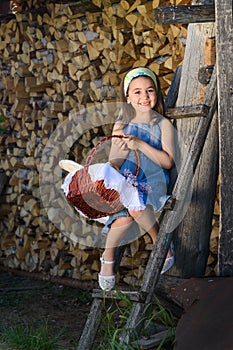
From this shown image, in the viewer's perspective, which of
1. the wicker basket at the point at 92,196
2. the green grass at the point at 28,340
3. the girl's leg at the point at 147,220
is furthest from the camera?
the green grass at the point at 28,340

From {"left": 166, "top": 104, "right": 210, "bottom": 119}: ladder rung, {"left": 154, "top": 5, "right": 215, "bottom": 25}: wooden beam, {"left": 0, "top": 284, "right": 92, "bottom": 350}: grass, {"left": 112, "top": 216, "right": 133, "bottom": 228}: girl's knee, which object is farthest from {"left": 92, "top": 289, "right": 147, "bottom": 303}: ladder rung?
{"left": 154, "top": 5, "right": 215, "bottom": 25}: wooden beam

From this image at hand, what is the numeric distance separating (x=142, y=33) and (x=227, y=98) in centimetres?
140

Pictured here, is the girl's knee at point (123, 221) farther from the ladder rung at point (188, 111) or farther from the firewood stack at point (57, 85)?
the firewood stack at point (57, 85)

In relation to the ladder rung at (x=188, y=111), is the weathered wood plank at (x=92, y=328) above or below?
below

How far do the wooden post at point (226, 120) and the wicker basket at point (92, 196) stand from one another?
422mm

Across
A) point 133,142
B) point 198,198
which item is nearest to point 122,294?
point 198,198

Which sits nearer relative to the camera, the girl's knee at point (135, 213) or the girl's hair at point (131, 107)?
the girl's knee at point (135, 213)

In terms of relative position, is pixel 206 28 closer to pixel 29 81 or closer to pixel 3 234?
pixel 29 81

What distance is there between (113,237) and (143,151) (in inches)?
17.3

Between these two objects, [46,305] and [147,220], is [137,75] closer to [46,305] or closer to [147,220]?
[147,220]

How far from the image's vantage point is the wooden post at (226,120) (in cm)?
378

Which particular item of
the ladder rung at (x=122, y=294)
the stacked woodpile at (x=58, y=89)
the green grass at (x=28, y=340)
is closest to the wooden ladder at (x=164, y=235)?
the ladder rung at (x=122, y=294)

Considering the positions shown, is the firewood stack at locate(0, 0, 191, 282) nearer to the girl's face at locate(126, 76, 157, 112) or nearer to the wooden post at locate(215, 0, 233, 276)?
the girl's face at locate(126, 76, 157, 112)

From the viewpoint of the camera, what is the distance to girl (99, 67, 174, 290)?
3939mm
